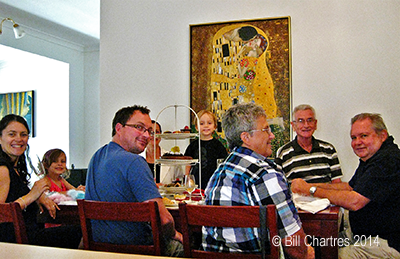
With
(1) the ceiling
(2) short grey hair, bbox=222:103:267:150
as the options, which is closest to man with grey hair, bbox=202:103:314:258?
(2) short grey hair, bbox=222:103:267:150

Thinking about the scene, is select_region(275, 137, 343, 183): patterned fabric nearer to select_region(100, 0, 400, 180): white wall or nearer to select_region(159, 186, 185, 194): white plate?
select_region(100, 0, 400, 180): white wall

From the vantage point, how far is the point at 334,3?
A: 3.84 m

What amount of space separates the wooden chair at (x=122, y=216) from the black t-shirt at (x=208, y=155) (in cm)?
179

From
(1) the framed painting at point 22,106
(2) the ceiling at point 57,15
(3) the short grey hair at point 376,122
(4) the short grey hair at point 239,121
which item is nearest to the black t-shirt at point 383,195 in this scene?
(3) the short grey hair at point 376,122

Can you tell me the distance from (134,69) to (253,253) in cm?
321

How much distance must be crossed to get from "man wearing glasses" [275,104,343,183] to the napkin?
0.94 m

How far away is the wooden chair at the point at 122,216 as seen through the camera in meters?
1.74

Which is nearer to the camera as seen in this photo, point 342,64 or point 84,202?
point 84,202

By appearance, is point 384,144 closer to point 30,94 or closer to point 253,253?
point 253,253

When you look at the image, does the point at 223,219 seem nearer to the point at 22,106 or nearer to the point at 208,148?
the point at 208,148

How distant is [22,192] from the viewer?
2.35 meters

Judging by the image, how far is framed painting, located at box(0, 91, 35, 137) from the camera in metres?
7.40

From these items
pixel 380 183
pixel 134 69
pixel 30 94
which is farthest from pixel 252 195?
pixel 30 94

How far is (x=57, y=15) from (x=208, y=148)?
350cm
